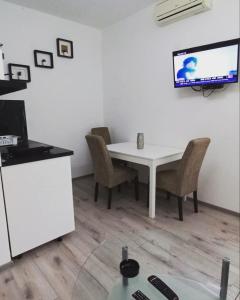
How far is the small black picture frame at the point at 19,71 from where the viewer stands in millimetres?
2719

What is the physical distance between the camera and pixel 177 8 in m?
2.40

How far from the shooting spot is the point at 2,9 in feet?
8.53

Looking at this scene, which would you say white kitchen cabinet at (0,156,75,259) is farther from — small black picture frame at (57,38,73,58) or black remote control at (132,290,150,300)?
small black picture frame at (57,38,73,58)

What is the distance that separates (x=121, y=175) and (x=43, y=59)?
6.44ft

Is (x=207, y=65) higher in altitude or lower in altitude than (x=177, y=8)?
lower

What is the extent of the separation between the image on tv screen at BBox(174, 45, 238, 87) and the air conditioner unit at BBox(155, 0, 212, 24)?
1.47 ft

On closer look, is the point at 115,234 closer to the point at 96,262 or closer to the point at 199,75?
the point at 96,262

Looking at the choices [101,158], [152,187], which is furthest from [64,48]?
[152,187]

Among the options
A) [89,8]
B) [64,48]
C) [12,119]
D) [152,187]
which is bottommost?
[152,187]

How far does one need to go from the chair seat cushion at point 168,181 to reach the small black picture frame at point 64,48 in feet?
7.37

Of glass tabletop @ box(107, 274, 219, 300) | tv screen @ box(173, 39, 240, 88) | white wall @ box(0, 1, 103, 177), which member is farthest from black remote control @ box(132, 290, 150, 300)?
white wall @ box(0, 1, 103, 177)

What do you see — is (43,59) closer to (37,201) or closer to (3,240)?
(37,201)

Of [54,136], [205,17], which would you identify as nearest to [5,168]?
[54,136]

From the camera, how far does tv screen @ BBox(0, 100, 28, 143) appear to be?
7.41 feet
